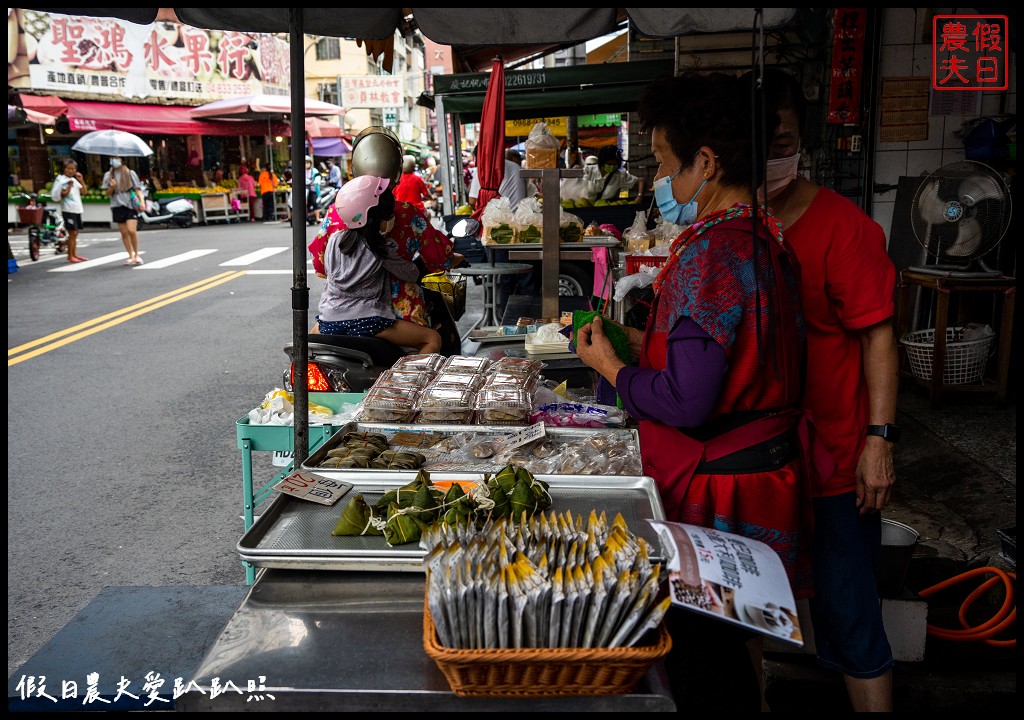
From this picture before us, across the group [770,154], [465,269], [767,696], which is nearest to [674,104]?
[770,154]

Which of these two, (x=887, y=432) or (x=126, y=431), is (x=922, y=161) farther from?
(x=126, y=431)

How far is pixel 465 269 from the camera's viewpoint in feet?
25.1

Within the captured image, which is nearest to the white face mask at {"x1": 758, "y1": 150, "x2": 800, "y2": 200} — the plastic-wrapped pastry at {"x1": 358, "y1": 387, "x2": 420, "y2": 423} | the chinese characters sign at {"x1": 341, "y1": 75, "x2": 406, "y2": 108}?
the plastic-wrapped pastry at {"x1": 358, "y1": 387, "x2": 420, "y2": 423}

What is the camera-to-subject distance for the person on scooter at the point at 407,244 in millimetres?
5020

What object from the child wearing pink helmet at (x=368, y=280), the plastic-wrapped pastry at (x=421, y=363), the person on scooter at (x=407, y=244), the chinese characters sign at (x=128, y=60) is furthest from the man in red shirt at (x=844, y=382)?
the chinese characters sign at (x=128, y=60)

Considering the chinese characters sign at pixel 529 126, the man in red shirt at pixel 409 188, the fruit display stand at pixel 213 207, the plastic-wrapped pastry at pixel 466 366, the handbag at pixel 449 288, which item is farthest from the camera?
the fruit display stand at pixel 213 207

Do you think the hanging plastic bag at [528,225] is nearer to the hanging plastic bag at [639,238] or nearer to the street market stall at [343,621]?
the hanging plastic bag at [639,238]

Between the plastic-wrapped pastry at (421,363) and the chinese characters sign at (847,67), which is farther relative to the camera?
the chinese characters sign at (847,67)

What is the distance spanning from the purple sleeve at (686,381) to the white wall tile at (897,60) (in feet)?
20.5

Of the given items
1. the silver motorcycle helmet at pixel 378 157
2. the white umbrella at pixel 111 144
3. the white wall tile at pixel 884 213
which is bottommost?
the white wall tile at pixel 884 213

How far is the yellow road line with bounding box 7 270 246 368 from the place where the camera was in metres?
8.50

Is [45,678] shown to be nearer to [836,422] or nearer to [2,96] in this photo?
[2,96]

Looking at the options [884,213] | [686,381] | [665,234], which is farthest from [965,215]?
[686,381]

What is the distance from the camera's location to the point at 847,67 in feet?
22.6
